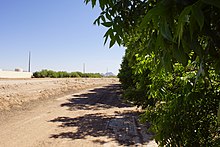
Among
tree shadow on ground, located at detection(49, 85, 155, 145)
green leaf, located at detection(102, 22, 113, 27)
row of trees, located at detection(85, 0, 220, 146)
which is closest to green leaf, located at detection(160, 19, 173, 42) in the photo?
row of trees, located at detection(85, 0, 220, 146)

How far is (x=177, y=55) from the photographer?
105 cm

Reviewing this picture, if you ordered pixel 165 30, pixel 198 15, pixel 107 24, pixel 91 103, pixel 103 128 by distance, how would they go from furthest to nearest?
pixel 91 103, pixel 103 128, pixel 107 24, pixel 165 30, pixel 198 15

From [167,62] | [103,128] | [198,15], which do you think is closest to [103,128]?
[103,128]

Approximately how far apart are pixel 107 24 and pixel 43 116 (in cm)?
1210

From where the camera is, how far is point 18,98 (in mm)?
17078

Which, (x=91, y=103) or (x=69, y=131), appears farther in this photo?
(x=91, y=103)

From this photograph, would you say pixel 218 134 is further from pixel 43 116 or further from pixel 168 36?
pixel 43 116

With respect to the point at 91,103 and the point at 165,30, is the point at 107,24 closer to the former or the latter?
the point at 165,30

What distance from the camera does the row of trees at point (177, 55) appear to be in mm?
944

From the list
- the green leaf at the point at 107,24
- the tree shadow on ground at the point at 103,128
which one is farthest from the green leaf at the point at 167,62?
the tree shadow on ground at the point at 103,128

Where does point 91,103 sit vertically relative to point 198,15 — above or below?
below

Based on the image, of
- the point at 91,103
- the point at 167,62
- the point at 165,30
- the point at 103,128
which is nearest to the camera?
the point at 165,30

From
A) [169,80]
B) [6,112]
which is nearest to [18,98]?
[6,112]

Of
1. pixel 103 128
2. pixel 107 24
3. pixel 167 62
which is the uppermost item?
pixel 107 24
